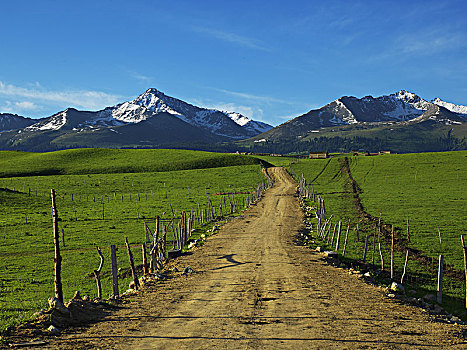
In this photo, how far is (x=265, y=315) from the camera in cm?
1553

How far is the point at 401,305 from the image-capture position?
1775 centimetres

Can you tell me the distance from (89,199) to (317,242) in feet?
189

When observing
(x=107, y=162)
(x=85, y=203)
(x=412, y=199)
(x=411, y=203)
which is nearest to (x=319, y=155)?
(x=107, y=162)

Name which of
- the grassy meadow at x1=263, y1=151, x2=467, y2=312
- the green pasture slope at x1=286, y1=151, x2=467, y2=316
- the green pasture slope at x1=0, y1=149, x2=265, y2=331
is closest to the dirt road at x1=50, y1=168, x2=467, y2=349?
the green pasture slope at x1=0, y1=149, x2=265, y2=331

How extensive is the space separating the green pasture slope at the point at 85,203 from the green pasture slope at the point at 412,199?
1957cm

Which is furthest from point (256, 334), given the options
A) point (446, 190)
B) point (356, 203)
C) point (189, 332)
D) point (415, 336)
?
point (446, 190)

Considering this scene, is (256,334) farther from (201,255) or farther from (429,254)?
(429,254)

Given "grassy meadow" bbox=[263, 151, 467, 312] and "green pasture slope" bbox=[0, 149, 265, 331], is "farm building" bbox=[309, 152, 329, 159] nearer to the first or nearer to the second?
"grassy meadow" bbox=[263, 151, 467, 312]

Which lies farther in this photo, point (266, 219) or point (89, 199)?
point (89, 199)

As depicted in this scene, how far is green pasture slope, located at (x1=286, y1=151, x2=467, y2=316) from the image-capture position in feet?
106

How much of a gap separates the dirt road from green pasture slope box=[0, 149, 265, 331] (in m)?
5.24

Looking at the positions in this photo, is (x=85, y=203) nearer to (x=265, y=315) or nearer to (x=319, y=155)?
(x=265, y=315)

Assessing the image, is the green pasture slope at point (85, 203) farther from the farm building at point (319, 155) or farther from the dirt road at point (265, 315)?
the farm building at point (319, 155)

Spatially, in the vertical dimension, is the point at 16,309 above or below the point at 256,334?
below
